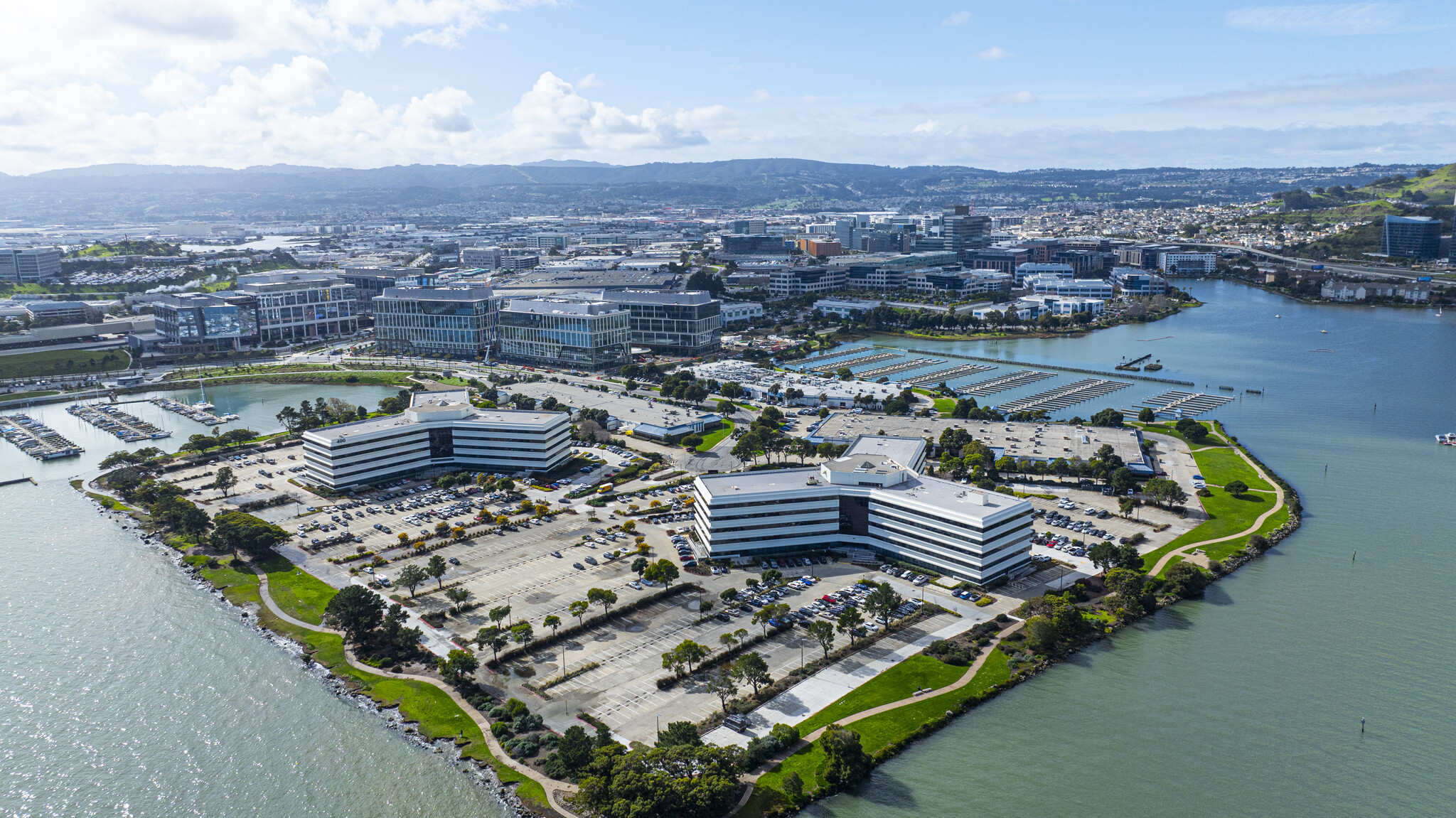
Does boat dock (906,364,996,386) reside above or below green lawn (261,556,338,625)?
above

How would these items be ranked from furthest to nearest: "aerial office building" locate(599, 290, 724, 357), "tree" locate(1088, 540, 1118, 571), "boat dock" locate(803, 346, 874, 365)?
"aerial office building" locate(599, 290, 724, 357) < "boat dock" locate(803, 346, 874, 365) < "tree" locate(1088, 540, 1118, 571)

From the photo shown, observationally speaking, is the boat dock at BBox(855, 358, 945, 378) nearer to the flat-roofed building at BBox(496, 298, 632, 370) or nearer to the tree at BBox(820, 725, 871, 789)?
the flat-roofed building at BBox(496, 298, 632, 370)

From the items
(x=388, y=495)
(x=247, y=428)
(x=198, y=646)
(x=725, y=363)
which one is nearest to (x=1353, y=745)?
(x=198, y=646)

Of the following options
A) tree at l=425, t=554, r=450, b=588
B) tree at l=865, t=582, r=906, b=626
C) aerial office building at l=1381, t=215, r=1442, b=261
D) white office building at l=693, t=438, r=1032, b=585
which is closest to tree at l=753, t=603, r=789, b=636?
tree at l=865, t=582, r=906, b=626

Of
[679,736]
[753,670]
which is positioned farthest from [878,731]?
[679,736]

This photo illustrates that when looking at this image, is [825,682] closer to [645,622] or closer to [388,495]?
[645,622]
